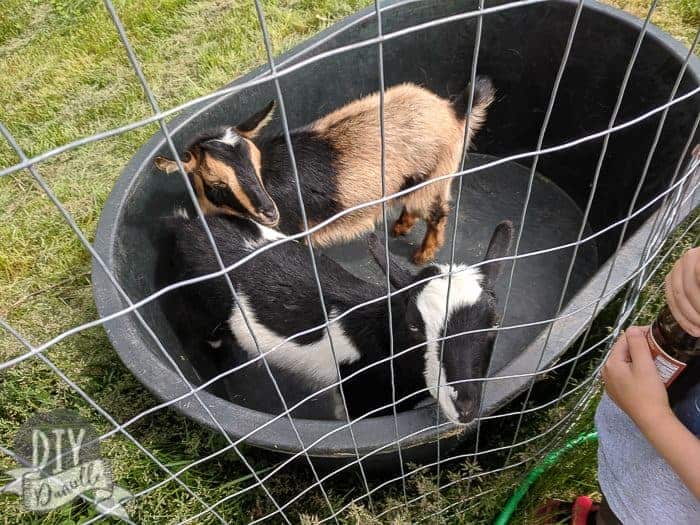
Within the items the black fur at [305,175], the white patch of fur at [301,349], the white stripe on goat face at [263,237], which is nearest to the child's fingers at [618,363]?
the white patch of fur at [301,349]

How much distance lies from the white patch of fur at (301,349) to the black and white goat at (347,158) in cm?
47

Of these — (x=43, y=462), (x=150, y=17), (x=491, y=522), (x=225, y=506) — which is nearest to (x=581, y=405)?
(x=491, y=522)

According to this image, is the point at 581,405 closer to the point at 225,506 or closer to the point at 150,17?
the point at 225,506

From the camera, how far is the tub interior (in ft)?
7.76

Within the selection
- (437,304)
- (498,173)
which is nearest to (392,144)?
(498,173)

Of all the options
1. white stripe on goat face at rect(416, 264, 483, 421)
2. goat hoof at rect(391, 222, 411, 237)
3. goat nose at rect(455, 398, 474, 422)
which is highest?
white stripe on goat face at rect(416, 264, 483, 421)

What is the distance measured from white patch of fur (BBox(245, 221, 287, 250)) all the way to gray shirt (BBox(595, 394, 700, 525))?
1.31 m

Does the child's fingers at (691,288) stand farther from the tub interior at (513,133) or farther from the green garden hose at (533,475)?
the tub interior at (513,133)

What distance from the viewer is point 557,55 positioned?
280 centimetres

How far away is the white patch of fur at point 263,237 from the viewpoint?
2.28 metres

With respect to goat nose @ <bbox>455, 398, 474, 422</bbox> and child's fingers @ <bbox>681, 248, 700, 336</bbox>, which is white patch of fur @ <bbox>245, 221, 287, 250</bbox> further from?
child's fingers @ <bbox>681, 248, 700, 336</bbox>

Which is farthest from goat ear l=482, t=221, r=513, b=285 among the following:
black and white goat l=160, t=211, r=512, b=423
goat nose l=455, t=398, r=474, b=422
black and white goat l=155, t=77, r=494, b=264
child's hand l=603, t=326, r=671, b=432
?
black and white goat l=155, t=77, r=494, b=264

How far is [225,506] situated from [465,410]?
0.91 m

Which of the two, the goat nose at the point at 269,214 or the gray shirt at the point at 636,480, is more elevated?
the goat nose at the point at 269,214
